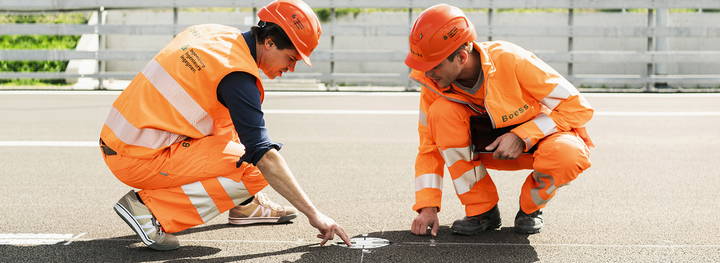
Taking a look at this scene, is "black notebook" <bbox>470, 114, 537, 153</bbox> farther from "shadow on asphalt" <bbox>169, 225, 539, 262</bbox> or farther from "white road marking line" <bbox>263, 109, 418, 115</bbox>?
"white road marking line" <bbox>263, 109, 418, 115</bbox>

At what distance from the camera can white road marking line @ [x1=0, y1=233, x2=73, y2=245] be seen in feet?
11.4

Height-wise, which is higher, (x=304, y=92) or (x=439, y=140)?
(x=439, y=140)

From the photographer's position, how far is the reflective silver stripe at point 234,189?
3.28 metres

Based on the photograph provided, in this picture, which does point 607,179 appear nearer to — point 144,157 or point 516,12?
point 144,157

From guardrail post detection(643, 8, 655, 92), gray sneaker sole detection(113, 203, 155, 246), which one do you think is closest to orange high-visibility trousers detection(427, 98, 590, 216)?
gray sneaker sole detection(113, 203, 155, 246)

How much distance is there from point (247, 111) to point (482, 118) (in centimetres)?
108

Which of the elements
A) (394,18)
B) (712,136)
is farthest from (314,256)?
(394,18)

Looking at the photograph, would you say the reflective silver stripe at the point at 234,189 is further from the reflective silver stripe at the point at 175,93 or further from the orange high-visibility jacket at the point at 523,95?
the orange high-visibility jacket at the point at 523,95

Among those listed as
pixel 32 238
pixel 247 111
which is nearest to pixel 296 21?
pixel 247 111

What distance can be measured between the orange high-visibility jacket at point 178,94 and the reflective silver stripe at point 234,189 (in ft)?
0.69

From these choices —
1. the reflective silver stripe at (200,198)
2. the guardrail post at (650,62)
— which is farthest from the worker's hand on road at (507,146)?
the guardrail post at (650,62)

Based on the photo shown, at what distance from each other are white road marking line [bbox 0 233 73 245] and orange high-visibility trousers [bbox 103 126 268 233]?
50 cm

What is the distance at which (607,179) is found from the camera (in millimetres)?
4848

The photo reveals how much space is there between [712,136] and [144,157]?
4.78 meters
